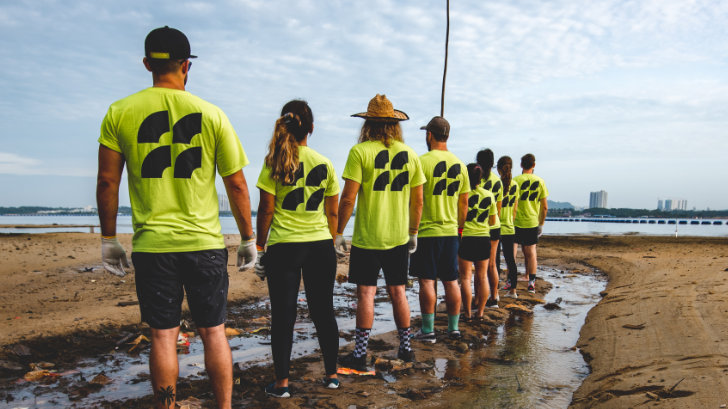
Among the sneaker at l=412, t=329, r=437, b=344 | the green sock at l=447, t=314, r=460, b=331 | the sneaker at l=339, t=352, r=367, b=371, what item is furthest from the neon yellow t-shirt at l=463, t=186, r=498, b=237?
the sneaker at l=339, t=352, r=367, b=371

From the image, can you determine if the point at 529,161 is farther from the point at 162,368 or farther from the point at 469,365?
the point at 162,368

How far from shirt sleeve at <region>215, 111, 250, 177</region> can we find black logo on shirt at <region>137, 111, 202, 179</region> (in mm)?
119

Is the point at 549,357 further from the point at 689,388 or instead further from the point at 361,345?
the point at 361,345

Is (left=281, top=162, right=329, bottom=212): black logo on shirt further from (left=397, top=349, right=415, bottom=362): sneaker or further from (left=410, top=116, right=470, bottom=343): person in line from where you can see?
(left=397, top=349, right=415, bottom=362): sneaker

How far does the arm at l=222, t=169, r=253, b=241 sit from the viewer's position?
284cm

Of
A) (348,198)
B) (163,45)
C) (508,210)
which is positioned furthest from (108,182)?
(508,210)

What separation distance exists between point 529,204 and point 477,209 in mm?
2788

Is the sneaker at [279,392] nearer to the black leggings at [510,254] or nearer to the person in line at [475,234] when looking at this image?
the person in line at [475,234]

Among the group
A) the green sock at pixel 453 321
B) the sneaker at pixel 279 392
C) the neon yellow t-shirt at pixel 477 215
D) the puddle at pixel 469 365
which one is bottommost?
the puddle at pixel 469 365

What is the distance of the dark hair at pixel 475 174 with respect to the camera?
20.1 feet

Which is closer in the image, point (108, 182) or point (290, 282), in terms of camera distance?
point (108, 182)

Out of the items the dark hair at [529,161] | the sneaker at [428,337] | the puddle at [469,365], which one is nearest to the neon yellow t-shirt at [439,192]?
→ the sneaker at [428,337]

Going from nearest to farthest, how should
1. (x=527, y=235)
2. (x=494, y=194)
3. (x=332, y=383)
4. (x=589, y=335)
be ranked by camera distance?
(x=332, y=383), (x=589, y=335), (x=494, y=194), (x=527, y=235)

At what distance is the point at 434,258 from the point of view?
516cm
